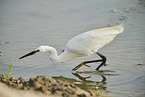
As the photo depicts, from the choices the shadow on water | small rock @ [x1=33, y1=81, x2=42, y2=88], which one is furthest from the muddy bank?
the shadow on water

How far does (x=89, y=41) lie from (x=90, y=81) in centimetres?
112

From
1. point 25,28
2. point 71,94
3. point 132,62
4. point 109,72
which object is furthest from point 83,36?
point 25,28

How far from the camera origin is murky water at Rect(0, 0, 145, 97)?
565 centimetres

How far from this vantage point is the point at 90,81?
5590 mm

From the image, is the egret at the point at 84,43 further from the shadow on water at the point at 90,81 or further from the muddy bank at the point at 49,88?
the muddy bank at the point at 49,88

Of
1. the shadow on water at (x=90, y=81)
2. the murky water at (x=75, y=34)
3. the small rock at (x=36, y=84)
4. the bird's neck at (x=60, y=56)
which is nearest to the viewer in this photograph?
the small rock at (x=36, y=84)

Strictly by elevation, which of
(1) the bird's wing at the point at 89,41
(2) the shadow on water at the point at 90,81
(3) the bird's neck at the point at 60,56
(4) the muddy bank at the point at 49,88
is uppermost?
(1) the bird's wing at the point at 89,41

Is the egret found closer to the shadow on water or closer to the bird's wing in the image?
the bird's wing

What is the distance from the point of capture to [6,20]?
10.8 meters

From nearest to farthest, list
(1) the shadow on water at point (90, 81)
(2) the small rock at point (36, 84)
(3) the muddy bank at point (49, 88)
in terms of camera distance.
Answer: (3) the muddy bank at point (49, 88), (2) the small rock at point (36, 84), (1) the shadow on water at point (90, 81)

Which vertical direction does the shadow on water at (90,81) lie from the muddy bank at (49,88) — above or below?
below

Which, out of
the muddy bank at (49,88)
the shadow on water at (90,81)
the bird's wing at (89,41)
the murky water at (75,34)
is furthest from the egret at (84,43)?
the muddy bank at (49,88)

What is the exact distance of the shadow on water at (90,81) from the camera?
5.14 metres

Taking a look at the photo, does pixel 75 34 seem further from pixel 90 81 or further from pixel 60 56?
pixel 90 81
